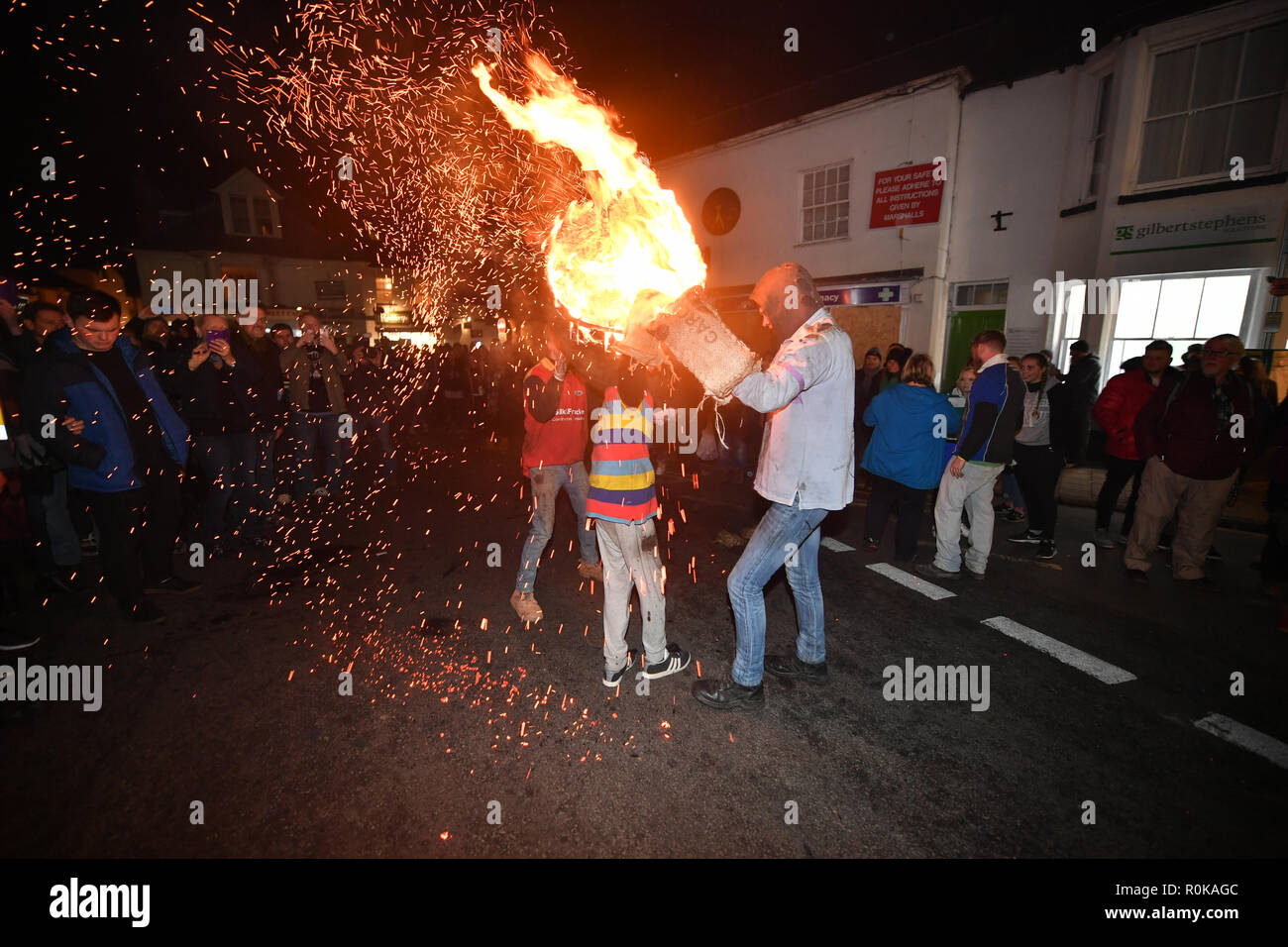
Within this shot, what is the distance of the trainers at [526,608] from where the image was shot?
15.3 ft

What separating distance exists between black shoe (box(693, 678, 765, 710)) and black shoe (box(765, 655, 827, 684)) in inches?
12.3

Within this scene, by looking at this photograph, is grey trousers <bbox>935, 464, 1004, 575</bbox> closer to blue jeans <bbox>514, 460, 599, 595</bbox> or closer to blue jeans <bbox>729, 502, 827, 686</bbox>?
blue jeans <bbox>729, 502, 827, 686</bbox>

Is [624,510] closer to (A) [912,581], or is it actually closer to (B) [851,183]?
(A) [912,581]

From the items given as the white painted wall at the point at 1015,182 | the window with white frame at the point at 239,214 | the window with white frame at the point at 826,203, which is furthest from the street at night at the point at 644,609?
the window with white frame at the point at 239,214

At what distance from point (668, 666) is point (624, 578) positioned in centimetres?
73

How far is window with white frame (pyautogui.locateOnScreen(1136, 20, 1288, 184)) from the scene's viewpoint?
30.1ft

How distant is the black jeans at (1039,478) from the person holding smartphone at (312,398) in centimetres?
942

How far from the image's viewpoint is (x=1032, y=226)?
41.1 feet

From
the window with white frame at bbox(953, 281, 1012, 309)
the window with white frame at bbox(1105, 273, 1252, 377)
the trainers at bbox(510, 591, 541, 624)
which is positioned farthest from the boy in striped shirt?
the window with white frame at bbox(953, 281, 1012, 309)

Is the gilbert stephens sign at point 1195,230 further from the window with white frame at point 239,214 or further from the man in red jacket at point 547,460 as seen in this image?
the window with white frame at point 239,214

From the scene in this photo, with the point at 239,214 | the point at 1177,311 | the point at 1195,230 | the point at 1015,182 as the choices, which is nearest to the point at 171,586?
the point at 1177,311
